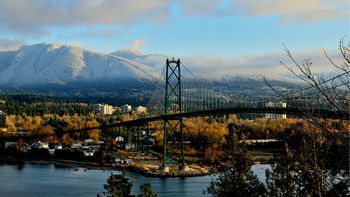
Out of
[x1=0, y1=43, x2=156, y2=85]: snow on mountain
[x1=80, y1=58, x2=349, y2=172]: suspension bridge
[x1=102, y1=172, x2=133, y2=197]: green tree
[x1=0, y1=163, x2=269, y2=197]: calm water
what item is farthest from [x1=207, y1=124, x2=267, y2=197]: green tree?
[x1=0, y1=43, x2=156, y2=85]: snow on mountain

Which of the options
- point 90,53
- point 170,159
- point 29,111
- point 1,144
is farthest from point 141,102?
point 90,53

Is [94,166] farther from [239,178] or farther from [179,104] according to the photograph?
[239,178]

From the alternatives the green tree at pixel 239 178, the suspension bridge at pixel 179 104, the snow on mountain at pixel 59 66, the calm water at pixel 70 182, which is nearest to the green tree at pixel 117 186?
the green tree at pixel 239 178

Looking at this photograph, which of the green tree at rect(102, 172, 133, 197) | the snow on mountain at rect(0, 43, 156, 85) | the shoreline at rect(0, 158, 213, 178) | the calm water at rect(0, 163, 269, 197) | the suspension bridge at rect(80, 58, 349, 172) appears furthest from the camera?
the snow on mountain at rect(0, 43, 156, 85)

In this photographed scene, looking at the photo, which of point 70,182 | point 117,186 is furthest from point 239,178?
point 70,182

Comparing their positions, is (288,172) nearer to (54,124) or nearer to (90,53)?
(54,124)

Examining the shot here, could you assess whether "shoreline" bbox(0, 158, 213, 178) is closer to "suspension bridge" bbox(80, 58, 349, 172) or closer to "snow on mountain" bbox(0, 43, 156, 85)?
"suspension bridge" bbox(80, 58, 349, 172)
